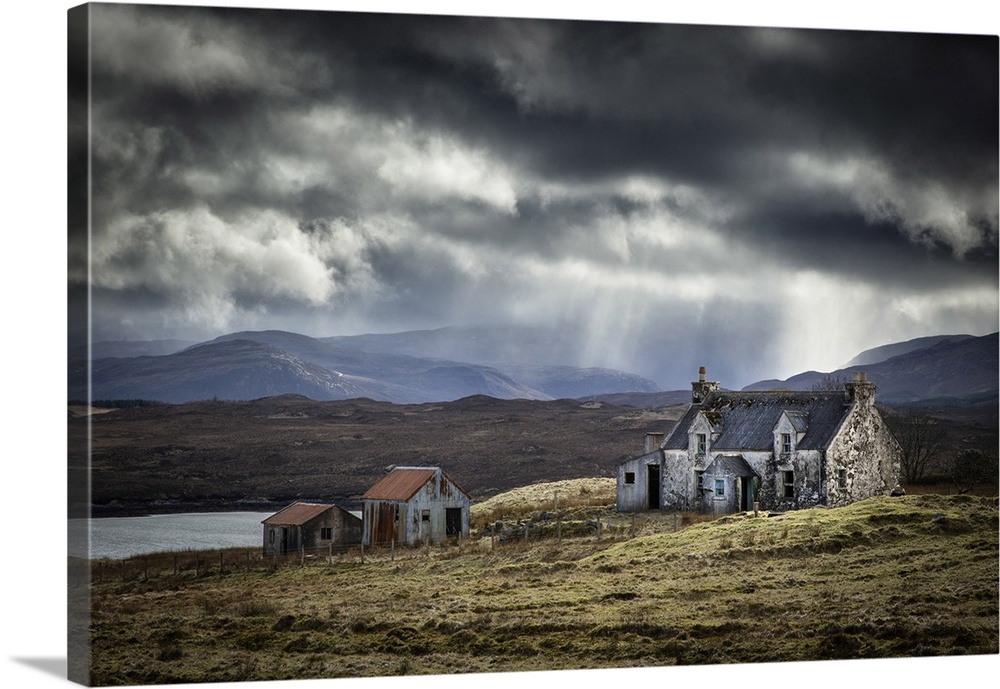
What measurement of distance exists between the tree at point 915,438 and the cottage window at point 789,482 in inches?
77.9

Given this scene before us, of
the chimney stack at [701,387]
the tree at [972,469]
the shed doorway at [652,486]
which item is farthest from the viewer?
the shed doorway at [652,486]

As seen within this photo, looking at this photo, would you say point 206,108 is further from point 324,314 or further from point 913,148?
point 913,148

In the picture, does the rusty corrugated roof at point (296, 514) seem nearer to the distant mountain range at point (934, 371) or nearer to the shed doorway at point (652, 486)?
the distant mountain range at point (934, 371)

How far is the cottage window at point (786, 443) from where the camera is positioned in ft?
88.9

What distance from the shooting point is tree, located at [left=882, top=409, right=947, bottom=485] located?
75.1ft

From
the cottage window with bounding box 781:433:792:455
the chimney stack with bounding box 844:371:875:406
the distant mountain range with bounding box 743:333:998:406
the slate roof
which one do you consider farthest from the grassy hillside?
the cottage window with bounding box 781:433:792:455

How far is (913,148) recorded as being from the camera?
20.1m

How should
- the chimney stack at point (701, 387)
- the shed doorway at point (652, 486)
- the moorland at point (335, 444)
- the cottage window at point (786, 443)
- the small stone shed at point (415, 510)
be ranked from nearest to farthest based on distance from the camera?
1. the moorland at point (335, 444)
2. the chimney stack at point (701, 387)
3. the small stone shed at point (415, 510)
4. the cottage window at point (786, 443)
5. the shed doorway at point (652, 486)

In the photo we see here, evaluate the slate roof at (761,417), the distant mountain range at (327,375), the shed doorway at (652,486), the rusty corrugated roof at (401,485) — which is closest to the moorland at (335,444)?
the distant mountain range at (327,375)

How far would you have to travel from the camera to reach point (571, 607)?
18.8 metres

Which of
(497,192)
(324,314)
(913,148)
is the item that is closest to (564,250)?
(497,192)

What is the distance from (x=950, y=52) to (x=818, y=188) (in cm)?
258

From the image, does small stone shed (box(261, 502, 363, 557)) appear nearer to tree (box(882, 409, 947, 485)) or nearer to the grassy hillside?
the grassy hillside

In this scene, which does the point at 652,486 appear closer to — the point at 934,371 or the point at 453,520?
the point at 453,520
